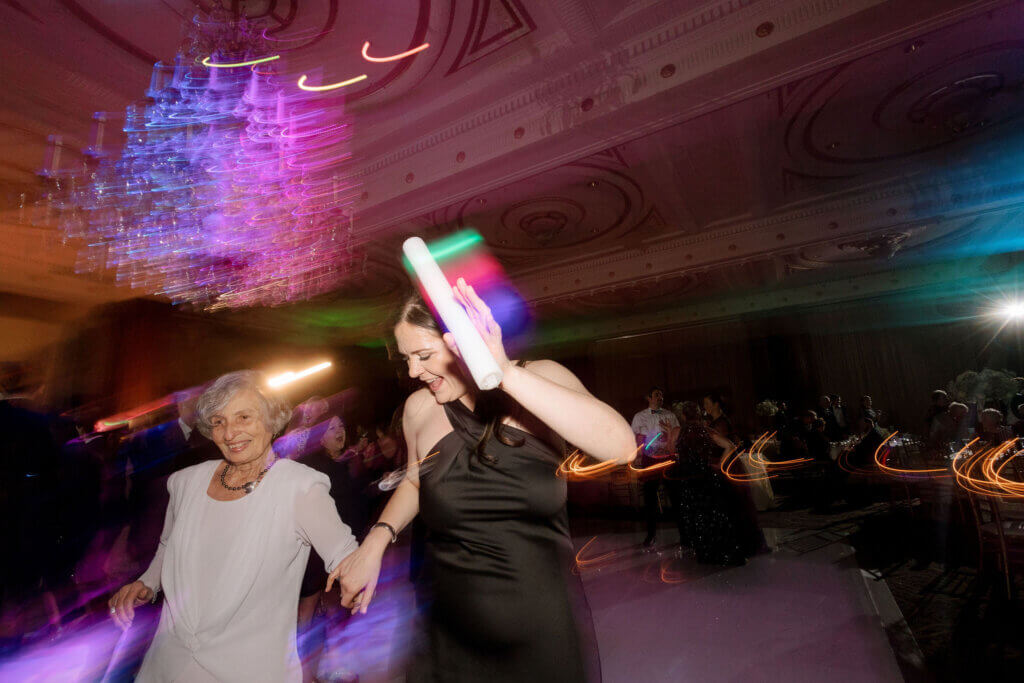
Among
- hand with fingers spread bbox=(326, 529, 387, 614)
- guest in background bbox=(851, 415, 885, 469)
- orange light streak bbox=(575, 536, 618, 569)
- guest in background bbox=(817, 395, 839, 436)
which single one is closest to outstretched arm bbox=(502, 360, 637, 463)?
hand with fingers spread bbox=(326, 529, 387, 614)

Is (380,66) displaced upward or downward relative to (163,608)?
upward

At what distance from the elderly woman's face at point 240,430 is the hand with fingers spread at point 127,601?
0.47 m

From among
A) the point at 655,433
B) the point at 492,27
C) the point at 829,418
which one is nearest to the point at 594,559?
the point at 655,433

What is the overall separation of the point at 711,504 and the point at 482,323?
5.47m

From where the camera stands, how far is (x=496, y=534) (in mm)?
1347

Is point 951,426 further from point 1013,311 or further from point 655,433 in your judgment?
point 1013,311

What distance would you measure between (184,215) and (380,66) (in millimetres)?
2739

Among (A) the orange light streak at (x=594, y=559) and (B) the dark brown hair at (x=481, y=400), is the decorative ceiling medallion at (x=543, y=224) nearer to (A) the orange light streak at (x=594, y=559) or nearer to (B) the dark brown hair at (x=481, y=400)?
(A) the orange light streak at (x=594, y=559)

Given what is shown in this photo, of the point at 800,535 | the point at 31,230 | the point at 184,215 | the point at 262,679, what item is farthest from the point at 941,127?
the point at 31,230

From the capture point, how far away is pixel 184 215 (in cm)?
491

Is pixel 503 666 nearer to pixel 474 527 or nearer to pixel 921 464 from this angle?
pixel 474 527

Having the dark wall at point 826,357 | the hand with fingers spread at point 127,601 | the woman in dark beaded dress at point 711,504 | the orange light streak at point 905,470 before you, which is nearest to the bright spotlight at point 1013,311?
the dark wall at point 826,357

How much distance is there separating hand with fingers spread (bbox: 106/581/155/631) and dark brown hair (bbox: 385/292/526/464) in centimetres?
111

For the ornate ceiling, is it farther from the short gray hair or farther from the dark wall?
the dark wall
